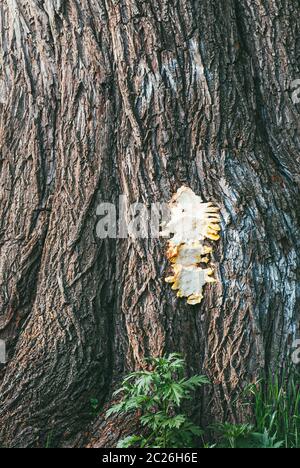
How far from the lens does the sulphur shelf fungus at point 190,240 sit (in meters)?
4.66

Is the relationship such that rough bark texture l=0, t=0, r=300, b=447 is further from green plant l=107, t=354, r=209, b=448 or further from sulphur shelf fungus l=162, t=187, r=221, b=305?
green plant l=107, t=354, r=209, b=448

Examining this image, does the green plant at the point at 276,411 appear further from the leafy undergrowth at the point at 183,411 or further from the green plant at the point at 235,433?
the green plant at the point at 235,433

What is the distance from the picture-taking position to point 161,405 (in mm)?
4363

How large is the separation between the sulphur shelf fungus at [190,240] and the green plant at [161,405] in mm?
404

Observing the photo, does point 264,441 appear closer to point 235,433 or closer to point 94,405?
point 235,433

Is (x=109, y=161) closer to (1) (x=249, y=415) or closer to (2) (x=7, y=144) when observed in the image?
(2) (x=7, y=144)

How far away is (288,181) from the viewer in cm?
490

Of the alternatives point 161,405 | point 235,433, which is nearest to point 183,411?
point 161,405

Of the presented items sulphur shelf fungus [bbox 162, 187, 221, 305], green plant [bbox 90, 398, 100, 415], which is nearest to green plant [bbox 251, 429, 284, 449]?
sulphur shelf fungus [bbox 162, 187, 221, 305]

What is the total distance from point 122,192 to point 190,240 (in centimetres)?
47

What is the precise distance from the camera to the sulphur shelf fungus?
4.66 metres

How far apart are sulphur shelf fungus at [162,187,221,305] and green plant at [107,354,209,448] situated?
0.40 metres

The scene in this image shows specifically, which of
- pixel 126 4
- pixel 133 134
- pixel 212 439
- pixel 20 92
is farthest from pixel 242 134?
pixel 212 439
